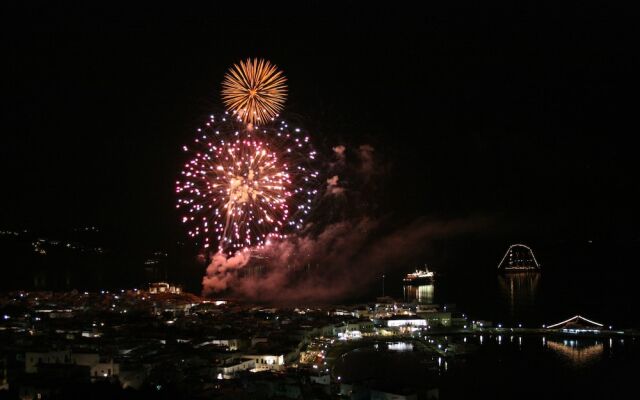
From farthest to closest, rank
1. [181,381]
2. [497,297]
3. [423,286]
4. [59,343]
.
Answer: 1. [423,286]
2. [497,297]
3. [59,343]
4. [181,381]

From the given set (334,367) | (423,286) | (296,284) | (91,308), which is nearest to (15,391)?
(334,367)

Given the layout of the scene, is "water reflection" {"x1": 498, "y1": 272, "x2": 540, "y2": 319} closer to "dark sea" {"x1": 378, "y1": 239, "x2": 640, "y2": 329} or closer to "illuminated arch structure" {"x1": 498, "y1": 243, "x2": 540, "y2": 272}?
"dark sea" {"x1": 378, "y1": 239, "x2": 640, "y2": 329}

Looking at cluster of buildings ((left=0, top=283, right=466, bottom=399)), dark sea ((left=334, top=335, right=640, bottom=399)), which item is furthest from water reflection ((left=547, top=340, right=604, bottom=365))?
cluster of buildings ((left=0, top=283, right=466, bottom=399))

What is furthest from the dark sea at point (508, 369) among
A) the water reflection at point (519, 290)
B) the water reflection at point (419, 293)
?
the water reflection at point (419, 293)

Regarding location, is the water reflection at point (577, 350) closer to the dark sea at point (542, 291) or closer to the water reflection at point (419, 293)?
the dark sea at point (542, 291)

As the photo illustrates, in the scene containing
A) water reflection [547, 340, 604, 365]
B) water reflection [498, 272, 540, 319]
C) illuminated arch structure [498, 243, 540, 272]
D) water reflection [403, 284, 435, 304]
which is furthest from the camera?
illuminated arch structure [498, 243, 540, 272]

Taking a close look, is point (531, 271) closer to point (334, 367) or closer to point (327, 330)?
point (327, 330)
